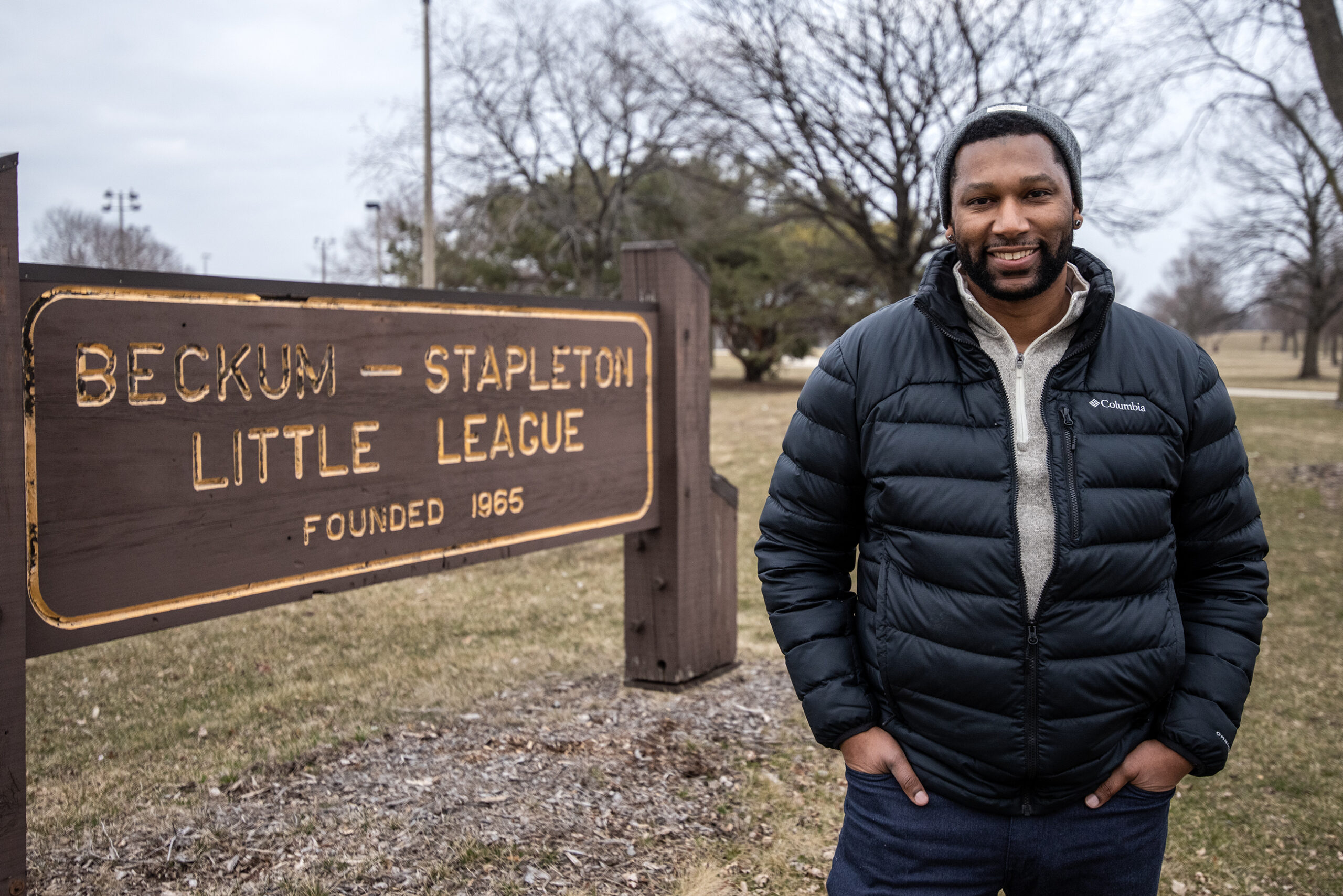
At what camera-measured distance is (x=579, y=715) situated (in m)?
4.23

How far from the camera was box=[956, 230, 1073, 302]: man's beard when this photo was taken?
1722mm

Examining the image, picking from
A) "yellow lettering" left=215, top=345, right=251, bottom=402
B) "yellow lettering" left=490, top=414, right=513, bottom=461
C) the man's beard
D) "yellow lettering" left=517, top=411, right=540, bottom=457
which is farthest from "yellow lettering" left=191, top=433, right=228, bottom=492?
the man's beard

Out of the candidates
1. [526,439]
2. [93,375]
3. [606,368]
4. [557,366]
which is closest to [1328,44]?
[606,368]

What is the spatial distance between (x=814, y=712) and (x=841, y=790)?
6.63ft

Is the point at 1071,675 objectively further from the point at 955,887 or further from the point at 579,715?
the point at 579,715

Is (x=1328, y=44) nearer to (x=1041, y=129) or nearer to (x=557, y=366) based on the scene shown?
(x=557, y=366)

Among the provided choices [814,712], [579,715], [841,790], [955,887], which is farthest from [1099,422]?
[579,715]

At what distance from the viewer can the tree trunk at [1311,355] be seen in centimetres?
3189

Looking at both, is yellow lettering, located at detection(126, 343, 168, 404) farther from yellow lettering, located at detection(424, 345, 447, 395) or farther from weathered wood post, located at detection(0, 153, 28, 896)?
yellow lettering, located at detection(424, 345, 447, 395)

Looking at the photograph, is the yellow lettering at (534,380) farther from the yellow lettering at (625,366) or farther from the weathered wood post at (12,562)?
the weathered wood post at (12,562)

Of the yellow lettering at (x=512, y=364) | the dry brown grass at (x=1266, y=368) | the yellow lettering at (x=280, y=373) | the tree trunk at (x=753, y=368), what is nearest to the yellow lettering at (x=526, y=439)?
the yellow lettering at (x=512, y=364)

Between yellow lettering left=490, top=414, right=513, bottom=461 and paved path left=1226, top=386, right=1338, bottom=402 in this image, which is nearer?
yellow lettering left=490, top=414, right=513, bottom=461

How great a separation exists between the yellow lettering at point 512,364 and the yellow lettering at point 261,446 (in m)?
0.95

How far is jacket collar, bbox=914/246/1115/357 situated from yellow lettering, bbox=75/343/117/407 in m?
1.93
